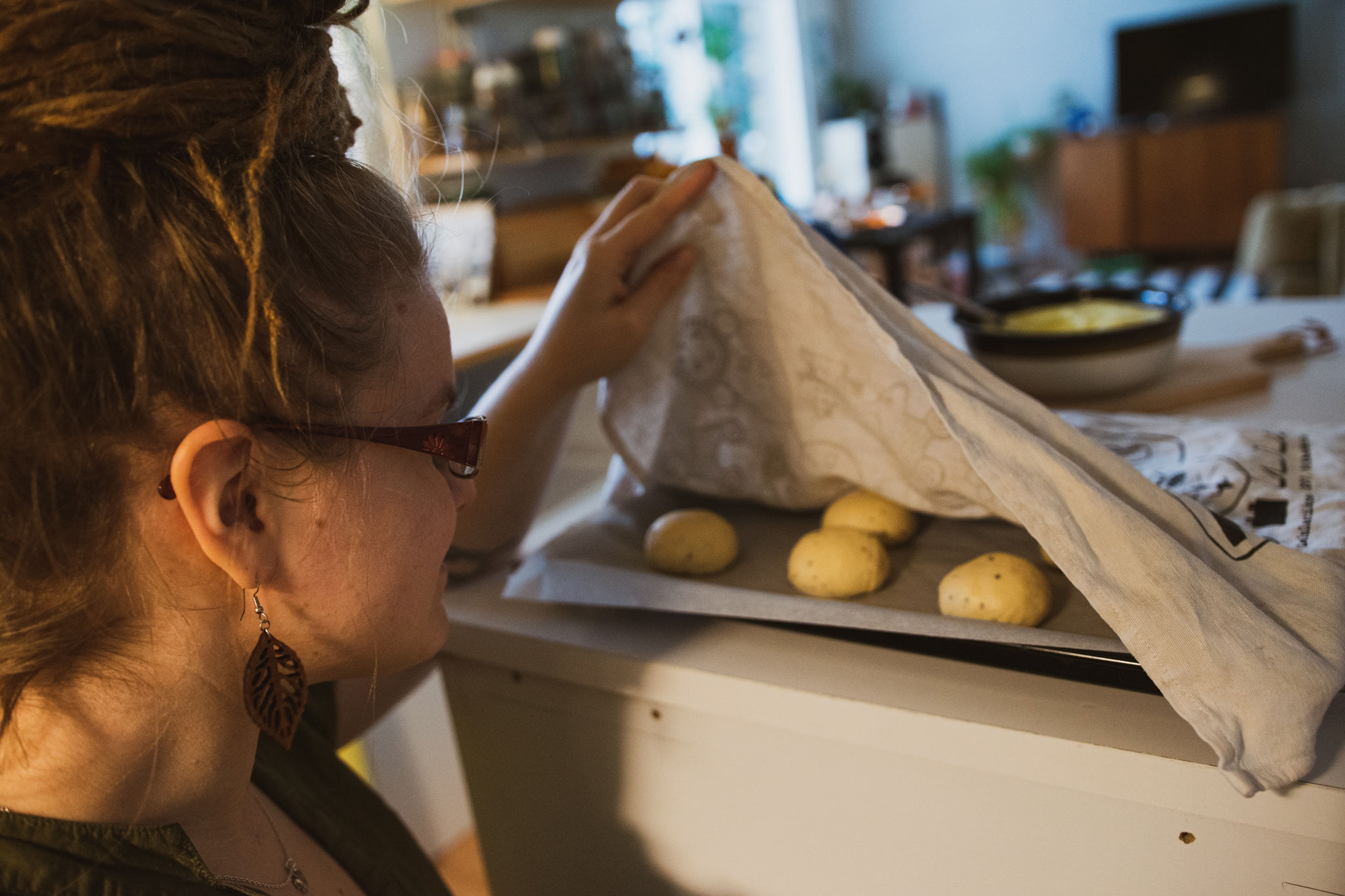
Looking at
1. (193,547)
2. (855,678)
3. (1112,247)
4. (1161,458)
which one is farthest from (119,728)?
(1112,247)

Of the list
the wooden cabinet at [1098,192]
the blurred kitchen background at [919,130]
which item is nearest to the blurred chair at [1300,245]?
the blurred kitchen background at [919,130]

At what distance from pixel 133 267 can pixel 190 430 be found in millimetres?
79

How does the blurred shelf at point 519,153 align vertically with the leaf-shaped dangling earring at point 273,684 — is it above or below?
above

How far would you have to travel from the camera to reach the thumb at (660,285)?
0.76 meters

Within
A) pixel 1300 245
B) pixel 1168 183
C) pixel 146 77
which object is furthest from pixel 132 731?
pixel 1168 183

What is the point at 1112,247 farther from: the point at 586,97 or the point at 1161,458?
the point at 1161,458

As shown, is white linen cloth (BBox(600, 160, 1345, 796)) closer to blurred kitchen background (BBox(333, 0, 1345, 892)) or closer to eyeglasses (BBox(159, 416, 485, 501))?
eyeglasses (BBox(159, 416, 485, 501))

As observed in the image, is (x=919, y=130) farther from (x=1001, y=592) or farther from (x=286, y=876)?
(x=286, y=876)

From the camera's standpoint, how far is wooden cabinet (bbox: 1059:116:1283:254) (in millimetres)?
5246

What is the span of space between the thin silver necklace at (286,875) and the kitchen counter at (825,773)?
196 mm

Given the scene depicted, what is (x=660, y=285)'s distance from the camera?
76cm

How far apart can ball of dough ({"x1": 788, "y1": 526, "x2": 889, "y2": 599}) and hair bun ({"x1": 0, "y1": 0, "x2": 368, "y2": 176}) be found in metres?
0.43

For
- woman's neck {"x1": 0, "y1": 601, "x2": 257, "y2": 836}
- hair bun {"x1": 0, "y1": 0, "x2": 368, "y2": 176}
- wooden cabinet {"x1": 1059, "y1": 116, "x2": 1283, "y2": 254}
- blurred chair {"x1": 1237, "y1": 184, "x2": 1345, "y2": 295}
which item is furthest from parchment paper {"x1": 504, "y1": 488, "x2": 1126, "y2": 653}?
wooden cabinet {"x1": 1059, "y1": 116, "x2": 1283, "y2": 254}

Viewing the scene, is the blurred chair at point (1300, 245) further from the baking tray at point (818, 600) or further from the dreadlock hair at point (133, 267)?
the dreadlock hair at point (133, 267)
